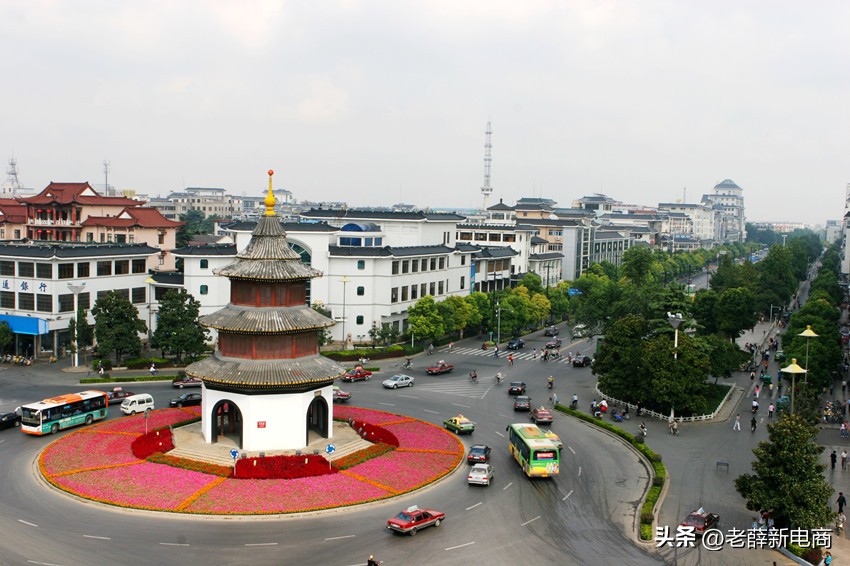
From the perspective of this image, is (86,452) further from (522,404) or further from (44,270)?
(44,270)

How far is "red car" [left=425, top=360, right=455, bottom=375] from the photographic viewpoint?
2992 inches

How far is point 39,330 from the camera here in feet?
247

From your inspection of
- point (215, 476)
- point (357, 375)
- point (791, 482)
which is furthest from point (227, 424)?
point (791, 482)

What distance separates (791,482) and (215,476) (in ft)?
95.1

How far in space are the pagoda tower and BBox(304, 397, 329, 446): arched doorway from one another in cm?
21

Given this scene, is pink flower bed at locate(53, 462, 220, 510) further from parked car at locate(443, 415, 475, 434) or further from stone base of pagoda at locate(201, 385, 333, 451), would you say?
parked car at locate(443, 415, 475, 434)

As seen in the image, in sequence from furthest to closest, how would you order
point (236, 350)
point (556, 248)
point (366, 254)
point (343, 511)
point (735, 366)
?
point (556, 248) → point (366, 254) → point (735, 366) → point (236, 350) → point (343, 511)

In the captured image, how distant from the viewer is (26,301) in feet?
254

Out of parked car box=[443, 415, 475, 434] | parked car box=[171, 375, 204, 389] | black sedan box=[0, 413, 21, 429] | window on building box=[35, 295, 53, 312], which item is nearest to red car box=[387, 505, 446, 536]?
parked car box=[443, 415, 475, 434]

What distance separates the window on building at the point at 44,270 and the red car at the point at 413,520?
5365 centimetres

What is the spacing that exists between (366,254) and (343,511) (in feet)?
172

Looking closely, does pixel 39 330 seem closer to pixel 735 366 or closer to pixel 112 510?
pixel 112 510

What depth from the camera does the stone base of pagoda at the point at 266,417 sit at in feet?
153

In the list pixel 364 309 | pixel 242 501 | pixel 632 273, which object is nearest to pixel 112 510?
pixel 242 501
